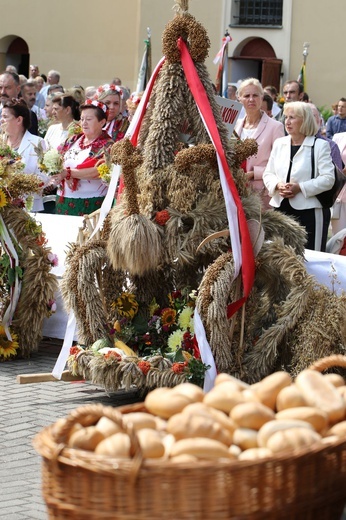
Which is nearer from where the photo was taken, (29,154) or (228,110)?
(228,110)

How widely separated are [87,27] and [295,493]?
1115 inches

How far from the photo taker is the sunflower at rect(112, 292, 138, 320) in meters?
6.44

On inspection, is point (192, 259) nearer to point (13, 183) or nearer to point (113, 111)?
point (13, 183)

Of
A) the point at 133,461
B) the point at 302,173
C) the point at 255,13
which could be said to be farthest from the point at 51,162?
the point at 255,13

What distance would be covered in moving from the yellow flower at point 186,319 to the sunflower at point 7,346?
1.59 meters

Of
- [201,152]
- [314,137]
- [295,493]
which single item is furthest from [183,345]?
[295,493]

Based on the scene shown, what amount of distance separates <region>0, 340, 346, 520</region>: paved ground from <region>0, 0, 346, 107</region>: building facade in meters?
22.4

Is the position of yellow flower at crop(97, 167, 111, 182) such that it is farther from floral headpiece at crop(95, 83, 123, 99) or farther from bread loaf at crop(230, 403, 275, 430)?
bread loaf at crop(230, 403, 275, 430)

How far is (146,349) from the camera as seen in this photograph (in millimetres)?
6309

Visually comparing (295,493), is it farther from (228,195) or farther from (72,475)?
(228,195)

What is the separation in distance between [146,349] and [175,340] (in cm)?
25

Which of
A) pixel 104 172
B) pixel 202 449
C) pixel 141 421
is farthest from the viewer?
pixel 104 172

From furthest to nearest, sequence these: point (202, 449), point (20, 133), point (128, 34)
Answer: point (128, 34)
point (20, 133)
point (202, 449)

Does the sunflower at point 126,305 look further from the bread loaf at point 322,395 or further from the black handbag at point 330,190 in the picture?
the bread loaf at point 322,395
